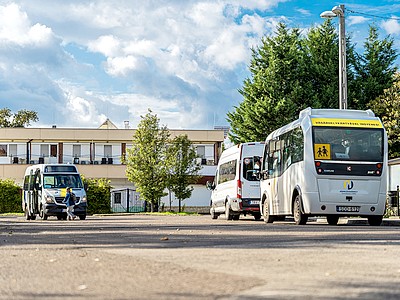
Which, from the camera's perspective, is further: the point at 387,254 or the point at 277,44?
the point at 277,44

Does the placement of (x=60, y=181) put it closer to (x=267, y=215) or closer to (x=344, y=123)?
(x=267, y=215)

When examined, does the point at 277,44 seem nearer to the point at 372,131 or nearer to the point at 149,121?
the point at 149,121

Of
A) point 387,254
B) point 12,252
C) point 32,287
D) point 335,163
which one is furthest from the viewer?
point 335,163

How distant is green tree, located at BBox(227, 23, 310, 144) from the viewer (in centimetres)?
5709

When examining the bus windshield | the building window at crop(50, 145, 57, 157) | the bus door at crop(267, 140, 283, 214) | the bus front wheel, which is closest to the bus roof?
the bus windshield

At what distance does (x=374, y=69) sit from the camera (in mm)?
60156

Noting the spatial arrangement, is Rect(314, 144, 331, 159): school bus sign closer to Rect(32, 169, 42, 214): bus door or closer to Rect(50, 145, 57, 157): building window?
Rect(32, 169, 42, 214): bus door

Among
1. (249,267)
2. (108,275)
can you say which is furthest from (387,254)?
(108,275)

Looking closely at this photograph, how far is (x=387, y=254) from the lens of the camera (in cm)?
1235

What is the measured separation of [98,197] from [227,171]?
24.4 m

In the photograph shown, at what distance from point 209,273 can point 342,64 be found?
23.7 metres

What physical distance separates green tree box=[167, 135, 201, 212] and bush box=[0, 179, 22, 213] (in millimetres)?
10916

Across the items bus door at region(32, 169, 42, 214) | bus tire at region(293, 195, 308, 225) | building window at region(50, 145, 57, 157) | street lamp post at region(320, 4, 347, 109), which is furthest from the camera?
building window at region(50, 145, 57, 157)

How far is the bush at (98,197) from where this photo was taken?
5800 centimetres
